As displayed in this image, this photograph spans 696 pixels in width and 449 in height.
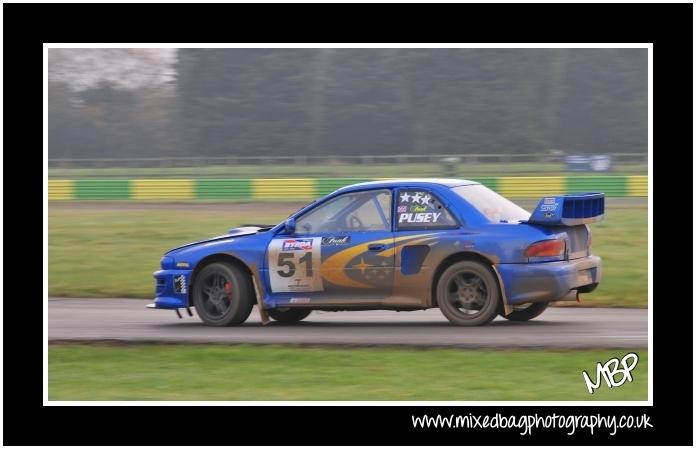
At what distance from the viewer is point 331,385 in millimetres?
8617

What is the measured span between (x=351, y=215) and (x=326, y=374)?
282 cm

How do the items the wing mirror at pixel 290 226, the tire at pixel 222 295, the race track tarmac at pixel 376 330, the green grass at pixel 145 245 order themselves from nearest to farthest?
the race track tarmac at pixel 376 330
the wing mirror at pixel 290 226
the tire at pixel 222 295
the green grass at pixel 145 245

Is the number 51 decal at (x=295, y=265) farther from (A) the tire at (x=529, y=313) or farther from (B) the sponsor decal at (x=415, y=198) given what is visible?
(A) the tire at (x=529, y=313)

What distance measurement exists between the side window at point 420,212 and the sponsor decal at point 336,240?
561 millimetres

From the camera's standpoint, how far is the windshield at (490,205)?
443 inches

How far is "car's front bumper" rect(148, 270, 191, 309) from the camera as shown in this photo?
11961 mm

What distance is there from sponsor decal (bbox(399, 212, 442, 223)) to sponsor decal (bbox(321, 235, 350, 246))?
0.60 m

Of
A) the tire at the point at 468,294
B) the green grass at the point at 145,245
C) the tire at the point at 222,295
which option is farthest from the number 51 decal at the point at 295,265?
the green grass at the point at 145,245

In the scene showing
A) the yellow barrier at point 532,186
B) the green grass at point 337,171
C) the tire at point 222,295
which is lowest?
the tire at point 222,295

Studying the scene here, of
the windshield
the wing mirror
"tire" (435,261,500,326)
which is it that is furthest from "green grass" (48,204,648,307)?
the wing mirror

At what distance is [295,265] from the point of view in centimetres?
1151

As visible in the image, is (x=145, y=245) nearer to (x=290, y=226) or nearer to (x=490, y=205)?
(x=290, y=226)

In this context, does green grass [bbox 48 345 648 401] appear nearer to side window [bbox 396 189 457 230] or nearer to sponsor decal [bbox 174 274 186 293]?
sponsor decal [bbox 174 274 186 293]

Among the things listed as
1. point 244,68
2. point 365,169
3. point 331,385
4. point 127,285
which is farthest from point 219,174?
point 331,385
